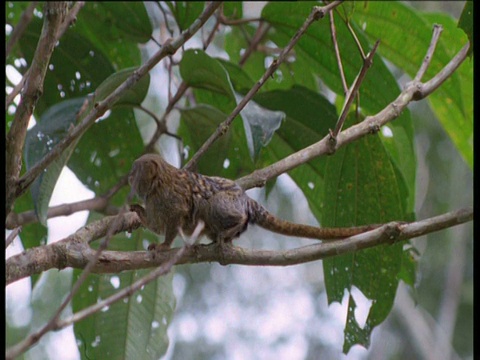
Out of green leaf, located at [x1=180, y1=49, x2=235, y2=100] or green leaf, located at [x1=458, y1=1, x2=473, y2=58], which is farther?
green leaf, located at [x1=180, y1=49, x2=235, y2=100]

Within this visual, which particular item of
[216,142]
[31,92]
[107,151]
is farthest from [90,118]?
[107,151]

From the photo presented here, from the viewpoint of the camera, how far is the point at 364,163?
204 centimetres

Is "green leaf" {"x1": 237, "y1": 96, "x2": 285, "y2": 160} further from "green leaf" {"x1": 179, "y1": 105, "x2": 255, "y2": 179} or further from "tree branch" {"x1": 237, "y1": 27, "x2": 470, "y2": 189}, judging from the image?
"green leaf" {"x1": 179, "y1": 105, "x2": 255, "y2": 179}

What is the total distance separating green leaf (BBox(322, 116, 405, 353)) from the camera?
6.40 ft

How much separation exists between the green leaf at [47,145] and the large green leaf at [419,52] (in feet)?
3.28

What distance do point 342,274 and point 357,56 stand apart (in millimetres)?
644

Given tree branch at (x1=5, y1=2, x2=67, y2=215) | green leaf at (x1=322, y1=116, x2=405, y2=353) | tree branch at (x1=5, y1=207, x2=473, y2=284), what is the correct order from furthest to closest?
1. green leaf at (x1=322, y1=116, x2=405, y2=353)
2. tree branch at (x1=5, y1=207, x2=473, y2=284)
3. tree branch at (x1=5, y1=2, x2=67, y2=215)

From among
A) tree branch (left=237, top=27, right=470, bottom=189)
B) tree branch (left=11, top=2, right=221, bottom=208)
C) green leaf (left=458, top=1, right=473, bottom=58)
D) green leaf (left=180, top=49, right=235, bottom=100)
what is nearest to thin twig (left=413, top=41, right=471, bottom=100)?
tree branch (left=237, top=27, right=470, bottom=189)

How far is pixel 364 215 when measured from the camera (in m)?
2.03

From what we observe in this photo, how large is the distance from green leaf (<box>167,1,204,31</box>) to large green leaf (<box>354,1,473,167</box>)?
1.67 feet

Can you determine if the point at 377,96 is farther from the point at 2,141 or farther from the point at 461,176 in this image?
the point at 461,176

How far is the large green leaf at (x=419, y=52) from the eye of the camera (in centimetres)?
226

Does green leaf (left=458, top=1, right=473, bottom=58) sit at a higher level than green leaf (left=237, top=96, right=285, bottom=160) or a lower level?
higher

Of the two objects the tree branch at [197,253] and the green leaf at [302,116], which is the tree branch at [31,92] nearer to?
the tree branch at [197,253]
